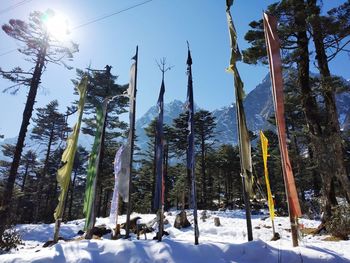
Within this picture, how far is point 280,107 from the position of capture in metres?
6.31

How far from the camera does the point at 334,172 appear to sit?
11.5 m

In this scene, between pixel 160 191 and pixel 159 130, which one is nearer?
pixel 160 191

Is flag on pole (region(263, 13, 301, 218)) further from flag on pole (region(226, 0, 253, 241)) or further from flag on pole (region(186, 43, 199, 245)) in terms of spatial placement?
flag on pole (region(186, 43, 199, 245))

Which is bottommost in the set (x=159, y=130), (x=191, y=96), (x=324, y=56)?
(x=159, y=130)

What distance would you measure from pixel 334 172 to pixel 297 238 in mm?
6605

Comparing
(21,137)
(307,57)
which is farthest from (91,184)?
(307,57)

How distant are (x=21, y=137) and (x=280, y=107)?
45.2ft

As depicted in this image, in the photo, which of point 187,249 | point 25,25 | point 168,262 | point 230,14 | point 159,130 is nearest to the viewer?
point 168,262

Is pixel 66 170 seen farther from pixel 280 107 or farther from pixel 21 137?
pixel 21 137

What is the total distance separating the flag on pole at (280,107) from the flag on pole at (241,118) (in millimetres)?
932

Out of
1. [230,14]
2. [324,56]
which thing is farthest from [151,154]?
[230,14]

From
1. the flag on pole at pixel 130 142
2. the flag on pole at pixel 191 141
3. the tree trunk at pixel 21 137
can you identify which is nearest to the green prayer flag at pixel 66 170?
the flag on pole at pixel 130 142

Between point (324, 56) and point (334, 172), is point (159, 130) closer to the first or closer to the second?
point (334, 172)

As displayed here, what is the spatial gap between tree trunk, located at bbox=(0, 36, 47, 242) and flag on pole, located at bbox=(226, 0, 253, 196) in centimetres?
1223
